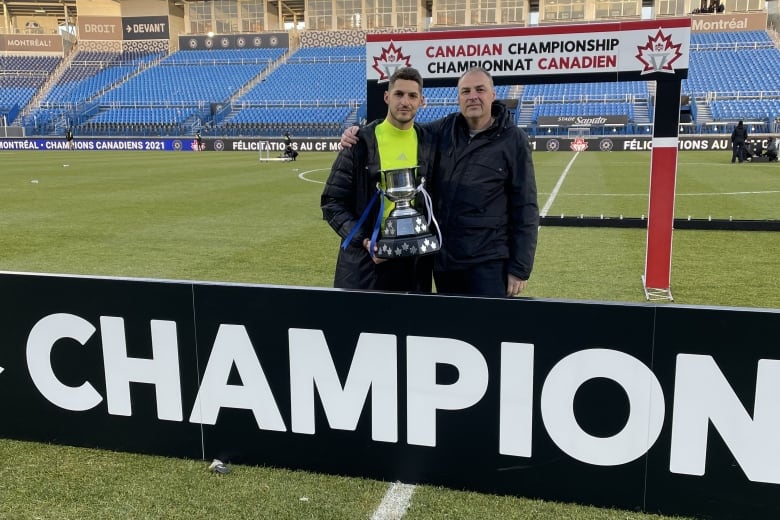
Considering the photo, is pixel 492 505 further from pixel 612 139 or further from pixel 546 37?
pixel 612 139

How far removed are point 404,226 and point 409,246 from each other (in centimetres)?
9

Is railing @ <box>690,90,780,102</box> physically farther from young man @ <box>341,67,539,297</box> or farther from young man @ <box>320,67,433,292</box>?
young man @ <box>320,67,433,292</box>

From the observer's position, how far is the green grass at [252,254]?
285cm

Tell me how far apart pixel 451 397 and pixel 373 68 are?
3.51 m

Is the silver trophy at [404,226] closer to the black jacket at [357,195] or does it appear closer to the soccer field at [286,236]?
the black jacket at [357,195]

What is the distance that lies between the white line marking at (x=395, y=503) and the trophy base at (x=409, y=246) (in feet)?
3.48

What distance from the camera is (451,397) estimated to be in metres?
2.89

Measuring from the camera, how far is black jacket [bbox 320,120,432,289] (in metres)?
3.29

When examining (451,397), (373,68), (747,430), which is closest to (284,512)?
(451,397)

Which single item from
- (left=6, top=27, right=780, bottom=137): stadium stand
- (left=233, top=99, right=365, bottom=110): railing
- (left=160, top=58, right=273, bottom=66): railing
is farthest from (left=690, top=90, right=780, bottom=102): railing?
(left=160, top=58, right=273, bottom=66): railing

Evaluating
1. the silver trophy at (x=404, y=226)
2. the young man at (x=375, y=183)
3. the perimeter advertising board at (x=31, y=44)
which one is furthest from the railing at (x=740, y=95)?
the perimeter advertising board at (x=31, y=44)

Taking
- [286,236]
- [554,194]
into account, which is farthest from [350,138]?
[554,194]

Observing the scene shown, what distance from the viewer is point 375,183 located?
3.35 m

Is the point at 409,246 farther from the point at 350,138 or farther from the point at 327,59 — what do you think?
the point at 327,59
